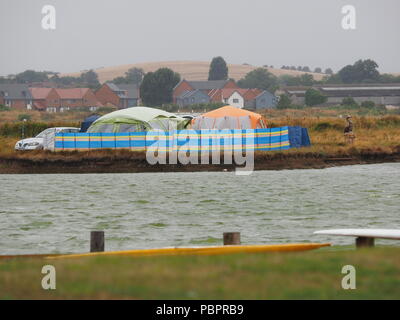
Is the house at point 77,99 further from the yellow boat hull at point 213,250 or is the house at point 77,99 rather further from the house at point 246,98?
the yellow boat hull at point 213,250

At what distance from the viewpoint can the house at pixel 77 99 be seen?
164250 millimetres

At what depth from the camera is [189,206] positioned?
30.6 m

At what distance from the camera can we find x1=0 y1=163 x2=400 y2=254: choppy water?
72.8 ft

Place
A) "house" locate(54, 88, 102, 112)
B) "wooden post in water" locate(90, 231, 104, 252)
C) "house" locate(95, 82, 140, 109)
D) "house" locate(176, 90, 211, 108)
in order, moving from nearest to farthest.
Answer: "wooden post in water" locate(90, 231, 104, 252)
"house" locate(176, 90, 211, 108)
"house" locate(54, 88, 102, 112)
"house" locate(95, 82, 140, 109)

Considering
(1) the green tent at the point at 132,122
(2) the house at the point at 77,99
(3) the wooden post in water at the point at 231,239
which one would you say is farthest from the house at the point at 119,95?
(3) the wooden post in water at the point at 231,239

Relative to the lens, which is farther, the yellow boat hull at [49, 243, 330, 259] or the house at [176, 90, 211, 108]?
the house at [176, 90, 211, 108]

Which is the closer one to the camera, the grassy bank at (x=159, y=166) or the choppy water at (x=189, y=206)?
the choppy water at (x=189, y=206)

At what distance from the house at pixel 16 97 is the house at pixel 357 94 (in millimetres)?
47194

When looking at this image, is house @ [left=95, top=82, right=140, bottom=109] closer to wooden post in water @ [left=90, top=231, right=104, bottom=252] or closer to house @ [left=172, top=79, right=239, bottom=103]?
house @ [left=172, top=79, right=239, bottom=103]

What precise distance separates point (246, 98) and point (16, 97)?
43089 millimetres

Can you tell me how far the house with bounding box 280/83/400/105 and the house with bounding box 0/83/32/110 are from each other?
4719 cm

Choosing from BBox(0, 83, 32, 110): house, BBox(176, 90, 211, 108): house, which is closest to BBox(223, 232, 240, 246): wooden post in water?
BBox(176, 90, 211, 108): house
